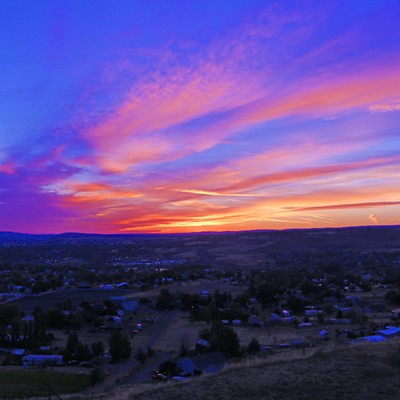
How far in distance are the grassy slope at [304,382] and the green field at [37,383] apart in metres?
7.89

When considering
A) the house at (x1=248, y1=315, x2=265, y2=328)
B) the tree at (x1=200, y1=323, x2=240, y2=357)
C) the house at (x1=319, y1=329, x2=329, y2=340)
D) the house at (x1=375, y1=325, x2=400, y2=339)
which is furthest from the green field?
the house at (x1=375, y1=325, x2=400, y2=339)

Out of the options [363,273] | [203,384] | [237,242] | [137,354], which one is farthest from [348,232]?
[203,384]

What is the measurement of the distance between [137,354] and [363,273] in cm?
5385

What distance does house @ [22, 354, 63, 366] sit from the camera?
28.8 metres

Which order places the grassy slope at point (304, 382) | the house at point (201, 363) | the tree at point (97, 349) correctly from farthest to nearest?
the tree at point (97, 349) → the house at point (201, 363) → the grassy slope at point (304, 382)

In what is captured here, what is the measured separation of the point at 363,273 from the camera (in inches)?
2879

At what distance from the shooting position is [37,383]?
23.9m

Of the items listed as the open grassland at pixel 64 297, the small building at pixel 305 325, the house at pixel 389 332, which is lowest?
the small building at pixel 305 325

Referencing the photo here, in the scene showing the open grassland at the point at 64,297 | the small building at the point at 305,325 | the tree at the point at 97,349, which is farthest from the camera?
the open grassland at the point at 64,297

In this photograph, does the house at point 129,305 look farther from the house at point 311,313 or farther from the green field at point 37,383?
the green field at point 37,383

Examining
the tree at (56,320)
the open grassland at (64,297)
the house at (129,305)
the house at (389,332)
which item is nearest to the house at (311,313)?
the house at (389,332)

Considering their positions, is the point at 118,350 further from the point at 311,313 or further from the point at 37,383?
the point at 311,313

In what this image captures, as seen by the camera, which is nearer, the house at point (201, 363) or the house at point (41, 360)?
the house at point (201, 363)

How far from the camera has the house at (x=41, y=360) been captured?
→ 2877cm
